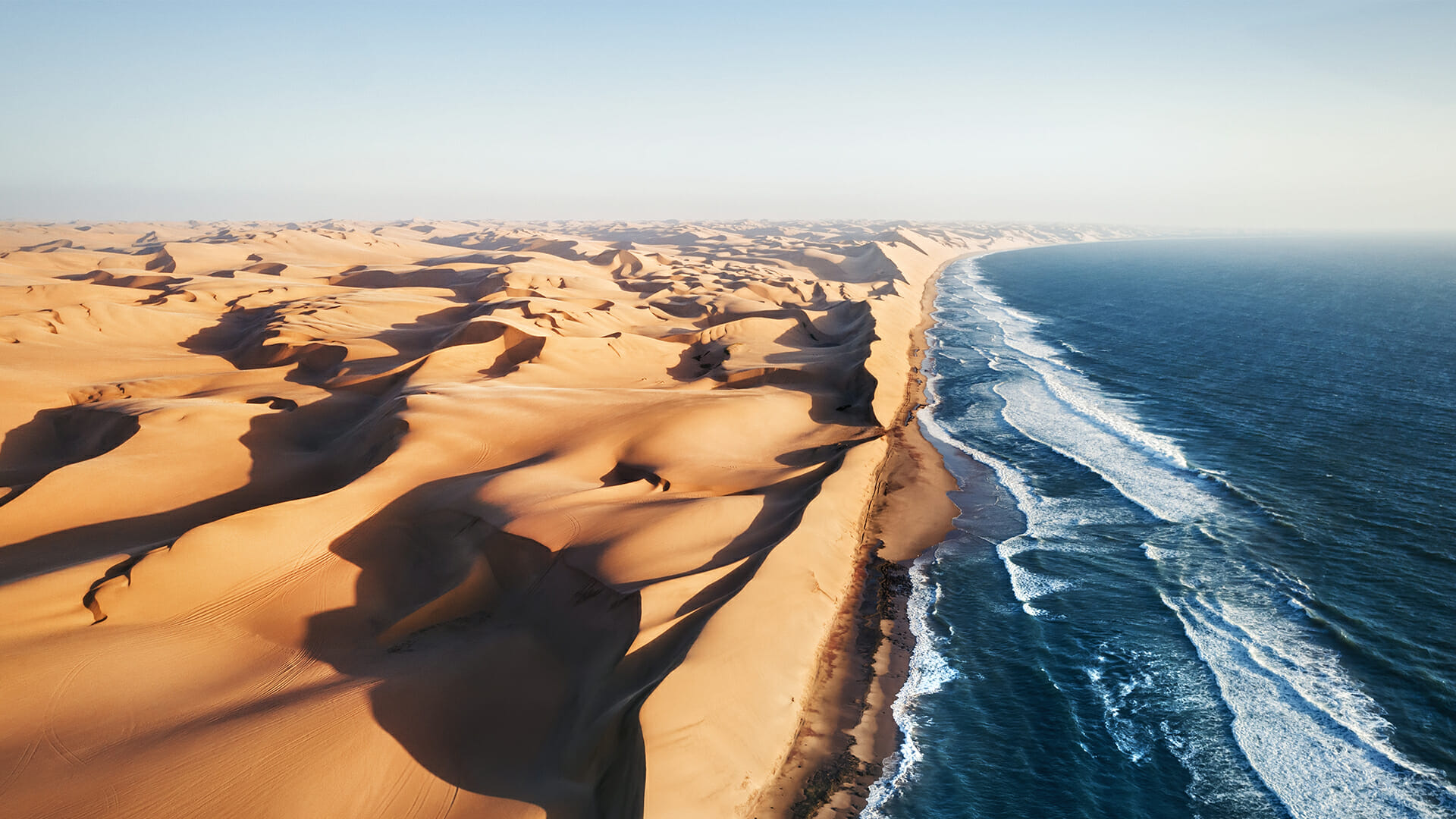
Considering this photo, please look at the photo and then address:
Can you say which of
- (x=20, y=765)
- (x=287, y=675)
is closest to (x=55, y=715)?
(x=20, y=765)

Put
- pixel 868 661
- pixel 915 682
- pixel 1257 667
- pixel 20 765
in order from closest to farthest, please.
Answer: pixel 20 765 < pixel 1257 667 < pixel 915 682 < pixel 868 661

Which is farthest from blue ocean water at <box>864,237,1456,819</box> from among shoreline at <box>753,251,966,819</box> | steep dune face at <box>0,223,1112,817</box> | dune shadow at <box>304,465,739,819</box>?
dune shadow at <box>304,465,739,819</box>

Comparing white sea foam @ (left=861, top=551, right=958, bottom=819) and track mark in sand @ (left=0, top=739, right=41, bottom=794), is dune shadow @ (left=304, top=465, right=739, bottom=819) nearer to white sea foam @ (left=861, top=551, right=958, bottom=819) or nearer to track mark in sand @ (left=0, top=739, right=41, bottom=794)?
track mark in sand @ (left=0, top=739, right=41, bottom=794)

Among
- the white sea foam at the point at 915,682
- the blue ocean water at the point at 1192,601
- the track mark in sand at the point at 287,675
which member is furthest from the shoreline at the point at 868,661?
the track mark in sand at the point at 287,675

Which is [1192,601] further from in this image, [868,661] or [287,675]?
[287,675]

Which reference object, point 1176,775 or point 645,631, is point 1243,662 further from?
point 645,631

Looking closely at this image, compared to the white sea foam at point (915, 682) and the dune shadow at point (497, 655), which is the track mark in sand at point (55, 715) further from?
the white sea foam at point (915, 682)

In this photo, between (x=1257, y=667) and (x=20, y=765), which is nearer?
(x=20, y=765)
